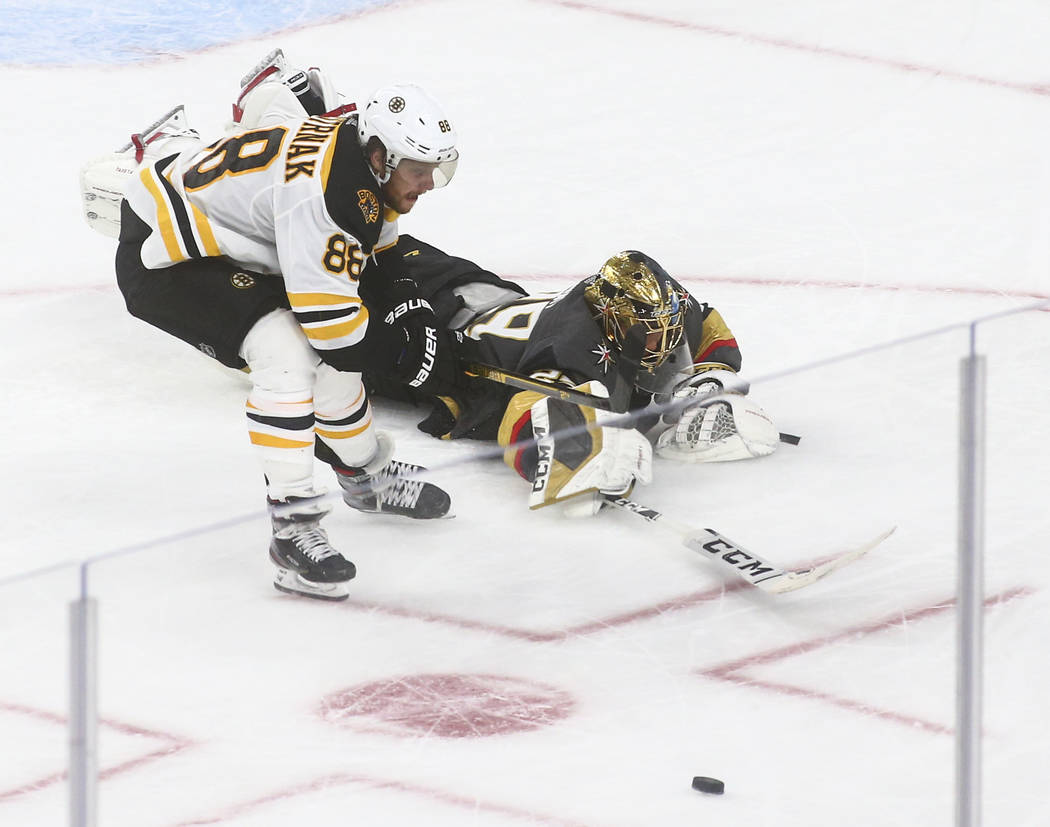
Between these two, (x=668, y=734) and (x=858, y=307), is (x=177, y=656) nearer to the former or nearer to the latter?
(x=668, y=734)

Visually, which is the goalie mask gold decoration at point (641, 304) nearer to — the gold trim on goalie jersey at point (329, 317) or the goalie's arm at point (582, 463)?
the gold trim on goalie jersey at point (329, 317)

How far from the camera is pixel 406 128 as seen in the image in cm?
307

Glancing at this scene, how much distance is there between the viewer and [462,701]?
190 centimetres

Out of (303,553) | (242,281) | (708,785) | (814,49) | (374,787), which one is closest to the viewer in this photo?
(303,553)

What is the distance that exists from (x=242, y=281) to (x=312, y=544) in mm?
1594

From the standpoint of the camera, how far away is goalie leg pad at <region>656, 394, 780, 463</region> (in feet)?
6.08

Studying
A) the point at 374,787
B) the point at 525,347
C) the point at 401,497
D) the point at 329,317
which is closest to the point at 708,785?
the point at 374,787

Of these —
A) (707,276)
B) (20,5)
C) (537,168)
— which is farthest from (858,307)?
(20,5)

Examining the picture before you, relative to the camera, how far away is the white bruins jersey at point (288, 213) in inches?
120

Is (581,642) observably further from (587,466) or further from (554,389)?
(554,389)

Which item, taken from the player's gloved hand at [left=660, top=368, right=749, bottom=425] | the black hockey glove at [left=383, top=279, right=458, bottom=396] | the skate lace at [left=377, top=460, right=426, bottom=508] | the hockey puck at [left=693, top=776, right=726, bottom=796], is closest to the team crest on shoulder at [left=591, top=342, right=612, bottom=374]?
the player's gloved hand at [left=660, top=368, right=749, bottom=425]

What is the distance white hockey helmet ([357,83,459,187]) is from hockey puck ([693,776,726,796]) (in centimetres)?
135

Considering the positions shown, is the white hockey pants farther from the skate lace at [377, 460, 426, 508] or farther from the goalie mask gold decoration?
the skate lace at [377, 460, 426, 508]

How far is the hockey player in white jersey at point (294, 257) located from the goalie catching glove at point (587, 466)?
0.80 m
